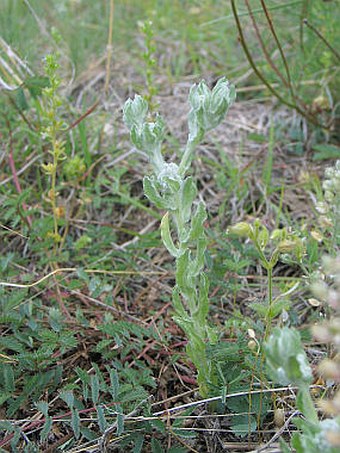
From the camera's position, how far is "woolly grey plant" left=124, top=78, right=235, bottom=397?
1309mm

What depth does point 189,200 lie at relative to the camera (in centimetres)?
134

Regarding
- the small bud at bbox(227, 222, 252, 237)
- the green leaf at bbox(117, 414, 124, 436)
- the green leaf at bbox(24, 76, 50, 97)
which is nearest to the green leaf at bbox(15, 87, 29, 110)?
the green leaf at bbox(24, 76, 50, 97)

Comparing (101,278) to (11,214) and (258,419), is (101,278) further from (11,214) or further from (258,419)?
(258,419)

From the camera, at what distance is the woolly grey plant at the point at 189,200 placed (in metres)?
1.31

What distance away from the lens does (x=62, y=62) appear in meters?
3.04

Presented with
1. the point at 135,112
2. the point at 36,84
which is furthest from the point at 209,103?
the point at 36,84

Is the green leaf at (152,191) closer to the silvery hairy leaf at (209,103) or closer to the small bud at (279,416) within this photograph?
the silvery hairy leaf at (209,103)

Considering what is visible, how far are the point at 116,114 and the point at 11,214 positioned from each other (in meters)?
0.94

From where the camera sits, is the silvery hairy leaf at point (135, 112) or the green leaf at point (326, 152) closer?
the silvery hairy leaf at point (135, 112)

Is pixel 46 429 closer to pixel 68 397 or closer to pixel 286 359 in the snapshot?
pixel 68 397

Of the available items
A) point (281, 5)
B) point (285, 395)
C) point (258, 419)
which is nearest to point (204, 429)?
point (258, 419)

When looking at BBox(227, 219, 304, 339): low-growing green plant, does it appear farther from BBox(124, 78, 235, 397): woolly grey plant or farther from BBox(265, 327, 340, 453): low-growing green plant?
BBox(265, 327, 340, 453): low-growing green plant

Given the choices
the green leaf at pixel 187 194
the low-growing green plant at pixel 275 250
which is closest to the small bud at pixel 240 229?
the low-growing green plant at pixel 275 250

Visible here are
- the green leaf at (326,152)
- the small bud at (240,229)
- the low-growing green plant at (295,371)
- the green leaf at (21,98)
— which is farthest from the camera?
the green leaf at (326,152)
